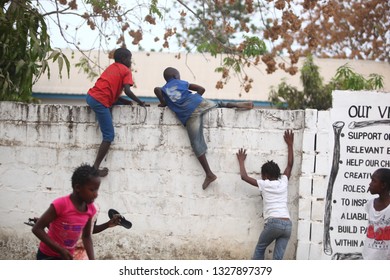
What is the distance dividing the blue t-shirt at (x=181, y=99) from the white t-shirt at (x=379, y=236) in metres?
2.20

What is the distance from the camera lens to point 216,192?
787 cm

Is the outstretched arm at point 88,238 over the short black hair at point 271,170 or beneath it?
beneath

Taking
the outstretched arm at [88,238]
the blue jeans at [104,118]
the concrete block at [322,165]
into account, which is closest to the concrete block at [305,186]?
the concrete block at [322,165]

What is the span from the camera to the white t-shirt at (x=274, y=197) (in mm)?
7473

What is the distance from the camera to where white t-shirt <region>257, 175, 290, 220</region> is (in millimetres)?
7473

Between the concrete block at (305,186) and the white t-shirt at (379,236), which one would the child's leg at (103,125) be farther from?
the white t-shirt at (379,236)

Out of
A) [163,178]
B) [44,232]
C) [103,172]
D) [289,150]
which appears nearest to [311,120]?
[289,150]

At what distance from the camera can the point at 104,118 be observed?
782 centimetres

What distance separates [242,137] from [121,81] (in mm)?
1291

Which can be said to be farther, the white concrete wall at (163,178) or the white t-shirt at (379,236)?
the white concrete wall at (163,178)

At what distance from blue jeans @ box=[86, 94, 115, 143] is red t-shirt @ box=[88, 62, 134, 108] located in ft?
0.14
